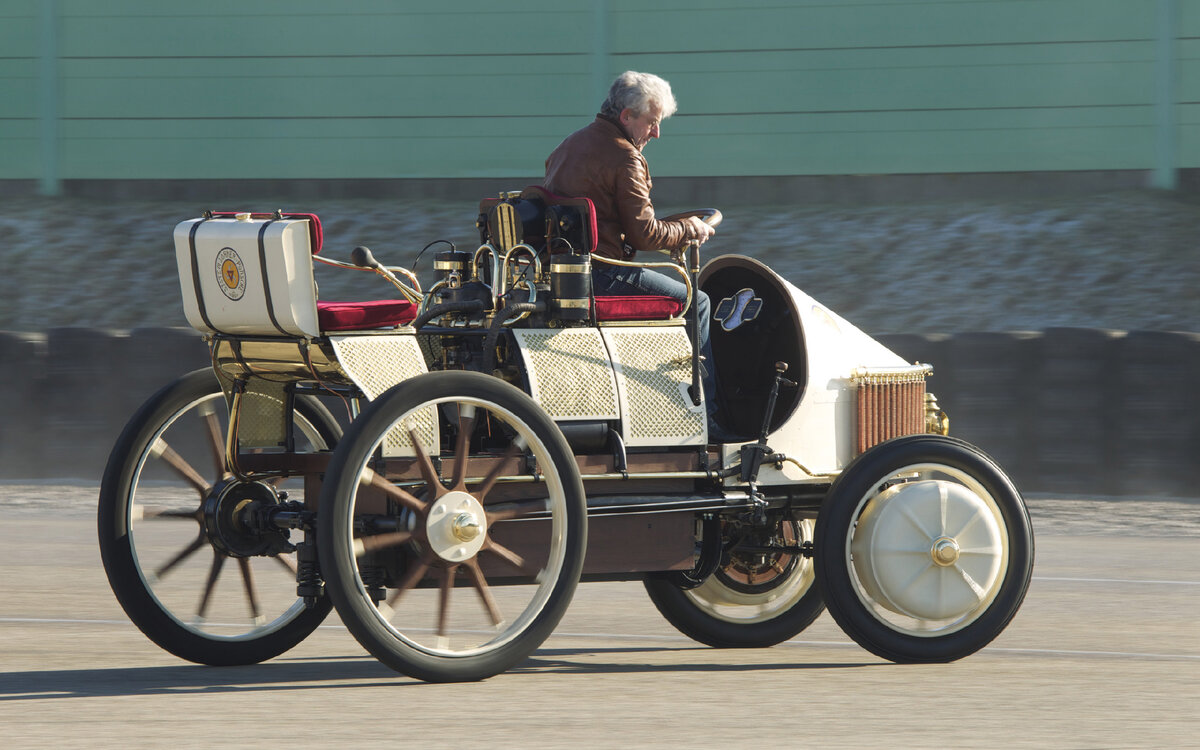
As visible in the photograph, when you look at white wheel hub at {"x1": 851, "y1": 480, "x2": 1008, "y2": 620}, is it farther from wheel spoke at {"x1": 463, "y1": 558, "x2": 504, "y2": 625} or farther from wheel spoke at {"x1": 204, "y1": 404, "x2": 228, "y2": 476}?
wheel spoke at {"x1": 204, "y1": 404, "x2": 228, "y2": 476}

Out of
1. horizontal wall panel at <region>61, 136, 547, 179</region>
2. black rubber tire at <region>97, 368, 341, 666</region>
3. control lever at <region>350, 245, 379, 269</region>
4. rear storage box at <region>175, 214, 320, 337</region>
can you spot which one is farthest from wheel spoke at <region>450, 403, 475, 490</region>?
horizontal wall panel at <region>61, 136, 547, 179</region>

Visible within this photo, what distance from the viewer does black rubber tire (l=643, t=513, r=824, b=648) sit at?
7.46 metres

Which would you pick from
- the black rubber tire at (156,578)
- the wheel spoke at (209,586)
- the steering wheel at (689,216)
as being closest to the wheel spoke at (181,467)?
the black rubber tire at (156,578)

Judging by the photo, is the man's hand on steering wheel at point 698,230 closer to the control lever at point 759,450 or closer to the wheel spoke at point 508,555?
the control lever at point 759,450

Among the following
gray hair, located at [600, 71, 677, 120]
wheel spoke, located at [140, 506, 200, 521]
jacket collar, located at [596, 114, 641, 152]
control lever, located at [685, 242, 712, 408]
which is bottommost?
wheel spoke, located at [140, 506, 200, 521]

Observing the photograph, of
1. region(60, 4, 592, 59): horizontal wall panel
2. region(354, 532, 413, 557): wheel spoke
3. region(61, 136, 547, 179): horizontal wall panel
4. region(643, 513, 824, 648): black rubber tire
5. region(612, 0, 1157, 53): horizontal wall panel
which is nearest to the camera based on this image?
region(354, 532, 413, 557): wheel spoke

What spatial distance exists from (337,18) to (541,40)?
2055 millimetres

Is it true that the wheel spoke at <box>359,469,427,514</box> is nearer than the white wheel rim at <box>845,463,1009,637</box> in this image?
Yes

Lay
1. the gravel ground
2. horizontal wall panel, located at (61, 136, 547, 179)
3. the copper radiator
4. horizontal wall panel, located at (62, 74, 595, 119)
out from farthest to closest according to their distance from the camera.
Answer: horizontal wall panel, located at (61, 136, 547, 179)
horizontal wall panel, located at (62, 74, 595, 119)
the gravel ground
the copper radiator

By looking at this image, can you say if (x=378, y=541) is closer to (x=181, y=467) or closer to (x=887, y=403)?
(x=181, y=467)

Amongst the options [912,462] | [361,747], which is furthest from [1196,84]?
[361,747]

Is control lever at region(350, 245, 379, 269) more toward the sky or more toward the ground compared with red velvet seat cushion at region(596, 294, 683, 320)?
more toward the sky

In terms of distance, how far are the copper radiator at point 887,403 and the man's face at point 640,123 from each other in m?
1.21

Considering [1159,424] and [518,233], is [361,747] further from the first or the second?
[1159,424]
